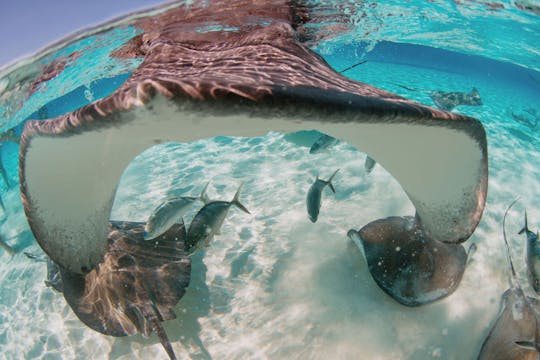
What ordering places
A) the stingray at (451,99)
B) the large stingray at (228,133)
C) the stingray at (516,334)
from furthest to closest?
the stingray at (451,99) → the stingray at (516,334) → the large stingray at (228,133)

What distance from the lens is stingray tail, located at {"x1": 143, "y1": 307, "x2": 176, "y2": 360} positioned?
279 cm

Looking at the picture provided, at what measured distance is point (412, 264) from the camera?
11.6ft

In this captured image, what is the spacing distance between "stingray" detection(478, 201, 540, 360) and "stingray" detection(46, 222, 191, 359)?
3196 mm

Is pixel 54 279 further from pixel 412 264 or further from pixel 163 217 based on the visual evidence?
pixel 412 264

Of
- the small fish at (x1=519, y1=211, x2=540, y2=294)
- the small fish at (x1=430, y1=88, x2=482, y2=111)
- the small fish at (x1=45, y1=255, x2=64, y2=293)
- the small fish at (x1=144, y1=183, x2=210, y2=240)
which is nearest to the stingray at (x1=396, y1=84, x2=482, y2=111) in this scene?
the small fish at (x1=430, y1=88, x2=482, y2=111)

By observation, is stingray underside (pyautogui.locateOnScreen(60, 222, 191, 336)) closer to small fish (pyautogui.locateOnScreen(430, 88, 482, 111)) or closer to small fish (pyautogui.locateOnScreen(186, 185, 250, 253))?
small fish (pyautogui.locateOnScreen(186, 185, 250, 253))

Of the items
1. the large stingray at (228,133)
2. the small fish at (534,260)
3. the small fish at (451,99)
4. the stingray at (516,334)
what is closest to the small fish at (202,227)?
the large stingray at (228,133)

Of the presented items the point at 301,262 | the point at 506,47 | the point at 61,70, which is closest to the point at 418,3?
the point at 506,47

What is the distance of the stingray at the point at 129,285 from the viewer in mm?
3455

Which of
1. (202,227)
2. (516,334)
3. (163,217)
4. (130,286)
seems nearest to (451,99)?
(516,334)

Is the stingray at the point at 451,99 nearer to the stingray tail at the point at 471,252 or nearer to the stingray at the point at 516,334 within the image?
the stingray tail at the point at 471,252

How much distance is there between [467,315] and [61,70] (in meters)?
13.7

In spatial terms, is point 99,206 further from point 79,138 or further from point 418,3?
point 418,3

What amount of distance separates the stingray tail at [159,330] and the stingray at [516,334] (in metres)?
2.94
